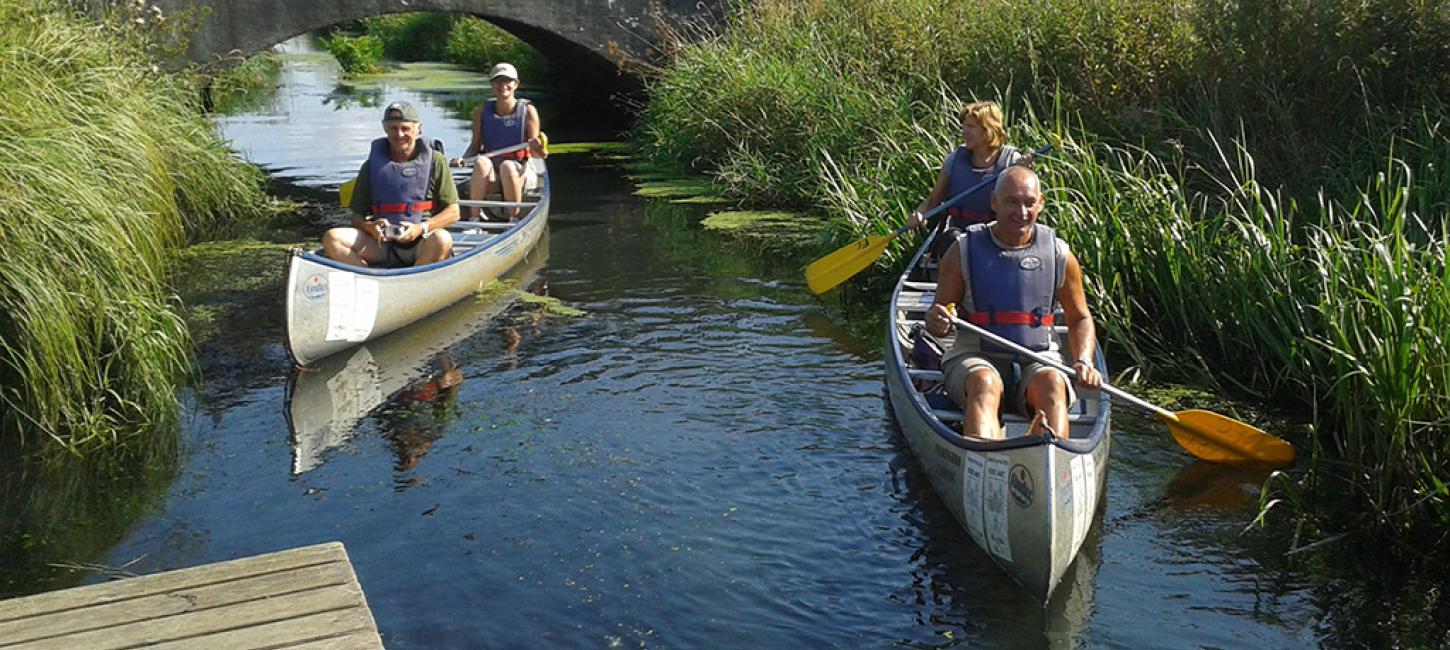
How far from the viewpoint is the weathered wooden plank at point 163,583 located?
4098mm

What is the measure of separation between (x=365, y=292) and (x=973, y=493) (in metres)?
4.79

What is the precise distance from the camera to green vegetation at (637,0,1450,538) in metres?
6.34

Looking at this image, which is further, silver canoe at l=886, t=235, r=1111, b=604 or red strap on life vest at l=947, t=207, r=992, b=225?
red strap on life vest at l=947, t=207, r=992, b=225

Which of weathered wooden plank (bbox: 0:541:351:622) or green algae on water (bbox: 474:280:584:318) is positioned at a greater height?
weathered wooden plank (bbox: 0:541:351:622)

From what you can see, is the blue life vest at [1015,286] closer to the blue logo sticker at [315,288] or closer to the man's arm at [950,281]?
the man's arm at [950,281]

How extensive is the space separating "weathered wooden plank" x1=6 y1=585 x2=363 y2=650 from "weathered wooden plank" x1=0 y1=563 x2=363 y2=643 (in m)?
0.03

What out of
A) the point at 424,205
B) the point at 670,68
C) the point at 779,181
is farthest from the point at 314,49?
the point at 424,205

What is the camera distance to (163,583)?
4.23 metres

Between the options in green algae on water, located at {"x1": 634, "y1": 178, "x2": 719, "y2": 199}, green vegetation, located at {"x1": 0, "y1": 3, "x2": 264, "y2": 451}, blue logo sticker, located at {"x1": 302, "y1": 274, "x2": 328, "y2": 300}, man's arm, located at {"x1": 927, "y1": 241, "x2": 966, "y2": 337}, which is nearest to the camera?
man's arm, located at {"x1": 927, "y1": 241, "x2": 966, "y2": 337}

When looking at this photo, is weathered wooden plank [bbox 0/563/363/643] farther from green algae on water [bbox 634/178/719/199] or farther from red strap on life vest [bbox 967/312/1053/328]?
green algae on water [bbox 634/178/719/199]

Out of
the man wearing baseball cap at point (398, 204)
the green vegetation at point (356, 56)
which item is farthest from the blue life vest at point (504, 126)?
the green vegetation at point (356, 56)

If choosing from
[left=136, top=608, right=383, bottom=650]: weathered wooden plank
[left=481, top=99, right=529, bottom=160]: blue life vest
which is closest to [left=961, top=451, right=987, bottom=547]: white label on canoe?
[left=136, top=608, right=383, bottom=650]: weathered wooden plank

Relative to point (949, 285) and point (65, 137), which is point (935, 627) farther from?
point (65, 137)

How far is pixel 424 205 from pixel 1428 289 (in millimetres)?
6213
